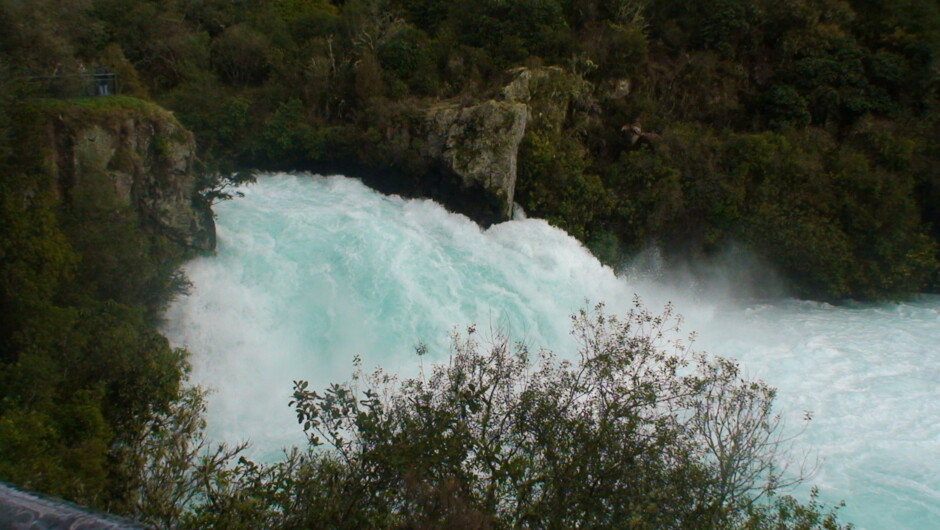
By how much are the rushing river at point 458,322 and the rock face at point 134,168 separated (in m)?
0.97

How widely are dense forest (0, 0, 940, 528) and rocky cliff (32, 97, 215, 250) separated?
572 millimetres

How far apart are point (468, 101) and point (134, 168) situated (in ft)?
33.8

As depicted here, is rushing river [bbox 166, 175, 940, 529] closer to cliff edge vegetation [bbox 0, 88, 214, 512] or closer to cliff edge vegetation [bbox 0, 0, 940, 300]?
cliff edge vegetation [bbox 0, 88, 214, 512]

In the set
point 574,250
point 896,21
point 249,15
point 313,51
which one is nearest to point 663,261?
point 574,250

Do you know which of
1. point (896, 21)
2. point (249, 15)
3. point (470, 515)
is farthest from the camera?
point (249, 15)

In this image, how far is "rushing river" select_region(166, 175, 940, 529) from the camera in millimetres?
12391

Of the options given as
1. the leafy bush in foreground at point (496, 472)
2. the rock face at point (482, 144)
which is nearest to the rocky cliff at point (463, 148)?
the rock face at point (482, 144)

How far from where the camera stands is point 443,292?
1591 centimetres

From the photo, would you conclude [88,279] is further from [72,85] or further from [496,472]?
[496,472]

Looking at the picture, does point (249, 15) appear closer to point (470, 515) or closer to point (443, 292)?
point (443, 292)

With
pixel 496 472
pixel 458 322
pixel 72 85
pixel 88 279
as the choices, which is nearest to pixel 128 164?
pixel 72 85

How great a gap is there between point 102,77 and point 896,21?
85.0 ft

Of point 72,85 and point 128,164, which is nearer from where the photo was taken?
point 128,164

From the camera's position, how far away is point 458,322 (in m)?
15.3
